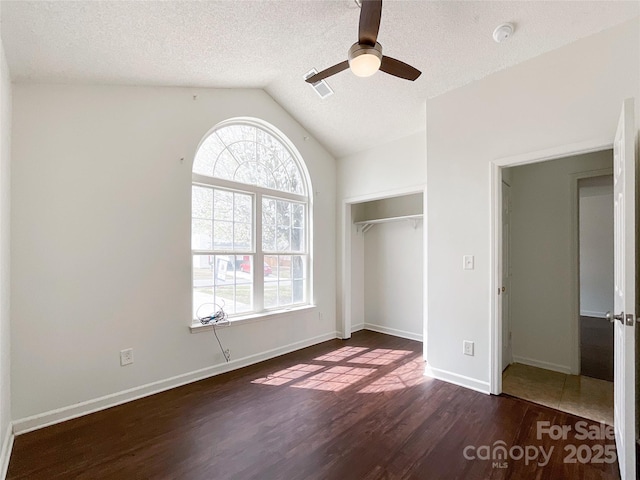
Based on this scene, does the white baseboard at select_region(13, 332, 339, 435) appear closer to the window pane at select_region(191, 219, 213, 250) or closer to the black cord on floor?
the black cord on floor

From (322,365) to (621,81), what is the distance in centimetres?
356

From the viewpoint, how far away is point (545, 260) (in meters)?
3.42

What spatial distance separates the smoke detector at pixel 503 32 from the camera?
2.34 m

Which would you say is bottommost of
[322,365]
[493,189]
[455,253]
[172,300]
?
[322,365]

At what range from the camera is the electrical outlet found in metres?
2.63

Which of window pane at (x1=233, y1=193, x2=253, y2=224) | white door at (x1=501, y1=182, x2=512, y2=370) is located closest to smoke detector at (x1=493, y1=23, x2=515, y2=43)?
white door at (x1=501, y1=182, x2=512, y2=370)

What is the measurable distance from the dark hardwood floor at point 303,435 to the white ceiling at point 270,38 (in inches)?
102

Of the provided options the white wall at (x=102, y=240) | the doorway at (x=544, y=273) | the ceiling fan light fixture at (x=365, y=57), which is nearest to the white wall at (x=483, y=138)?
the doorway at (x=544, y=273)

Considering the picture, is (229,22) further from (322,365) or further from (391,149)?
(322,365)

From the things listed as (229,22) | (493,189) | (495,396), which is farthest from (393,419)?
(229,22)

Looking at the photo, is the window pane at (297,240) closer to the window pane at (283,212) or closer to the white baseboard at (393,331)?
the window pane at (283,212)

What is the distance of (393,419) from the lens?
2.36 meters

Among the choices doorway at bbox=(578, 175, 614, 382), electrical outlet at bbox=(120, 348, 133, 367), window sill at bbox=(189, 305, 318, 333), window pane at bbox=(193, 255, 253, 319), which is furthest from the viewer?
doorway at bbox=(578, 175, 614, 382)

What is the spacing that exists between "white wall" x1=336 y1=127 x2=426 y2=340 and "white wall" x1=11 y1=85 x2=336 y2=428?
186cm
